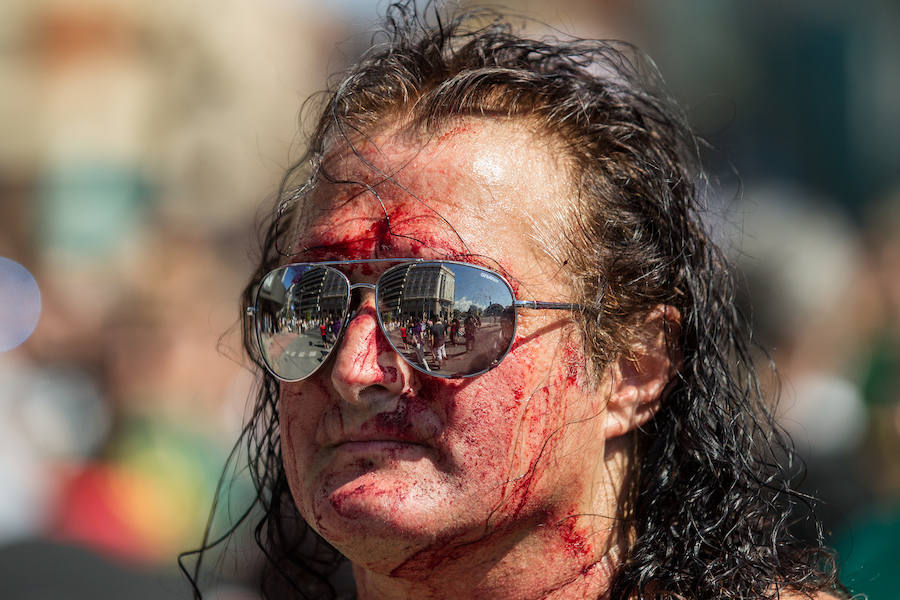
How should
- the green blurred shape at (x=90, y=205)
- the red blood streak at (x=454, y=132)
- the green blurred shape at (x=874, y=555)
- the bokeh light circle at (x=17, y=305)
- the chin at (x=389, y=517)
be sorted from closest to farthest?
the chin at (x=389, y=517) < the red blood streak at (x=454, y=132) < the green blurred shape at (x=874, y=555) < the bokeh light circle at (x=17, y=305) < the green blurred shape at (x=90, y=205)

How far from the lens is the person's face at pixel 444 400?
70.2 inches

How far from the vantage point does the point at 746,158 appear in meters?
5.82

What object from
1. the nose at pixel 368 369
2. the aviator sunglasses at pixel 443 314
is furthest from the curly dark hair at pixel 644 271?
the nose at pixel 368 369

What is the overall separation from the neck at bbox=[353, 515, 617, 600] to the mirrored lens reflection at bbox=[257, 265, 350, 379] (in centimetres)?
49

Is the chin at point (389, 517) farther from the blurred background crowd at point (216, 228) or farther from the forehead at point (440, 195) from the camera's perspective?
the blurred background crowd at point (216, 228)

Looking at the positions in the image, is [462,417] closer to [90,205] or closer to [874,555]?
[874,555]

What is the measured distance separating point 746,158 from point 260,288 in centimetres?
451

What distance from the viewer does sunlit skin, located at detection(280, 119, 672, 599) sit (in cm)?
179

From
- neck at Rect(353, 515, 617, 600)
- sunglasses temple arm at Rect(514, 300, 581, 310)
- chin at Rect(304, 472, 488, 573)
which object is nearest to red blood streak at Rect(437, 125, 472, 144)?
sunglasses temple arm at Rect(514, 300, 581, 310)

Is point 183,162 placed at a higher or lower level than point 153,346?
higher

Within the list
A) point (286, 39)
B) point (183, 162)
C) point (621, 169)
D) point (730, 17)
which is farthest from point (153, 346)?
point (730, 17)

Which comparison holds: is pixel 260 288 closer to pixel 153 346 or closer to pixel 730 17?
pixel 153 346

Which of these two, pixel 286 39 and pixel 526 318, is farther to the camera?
pixel 286 39

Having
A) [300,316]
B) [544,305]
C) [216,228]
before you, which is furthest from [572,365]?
[216,228]
